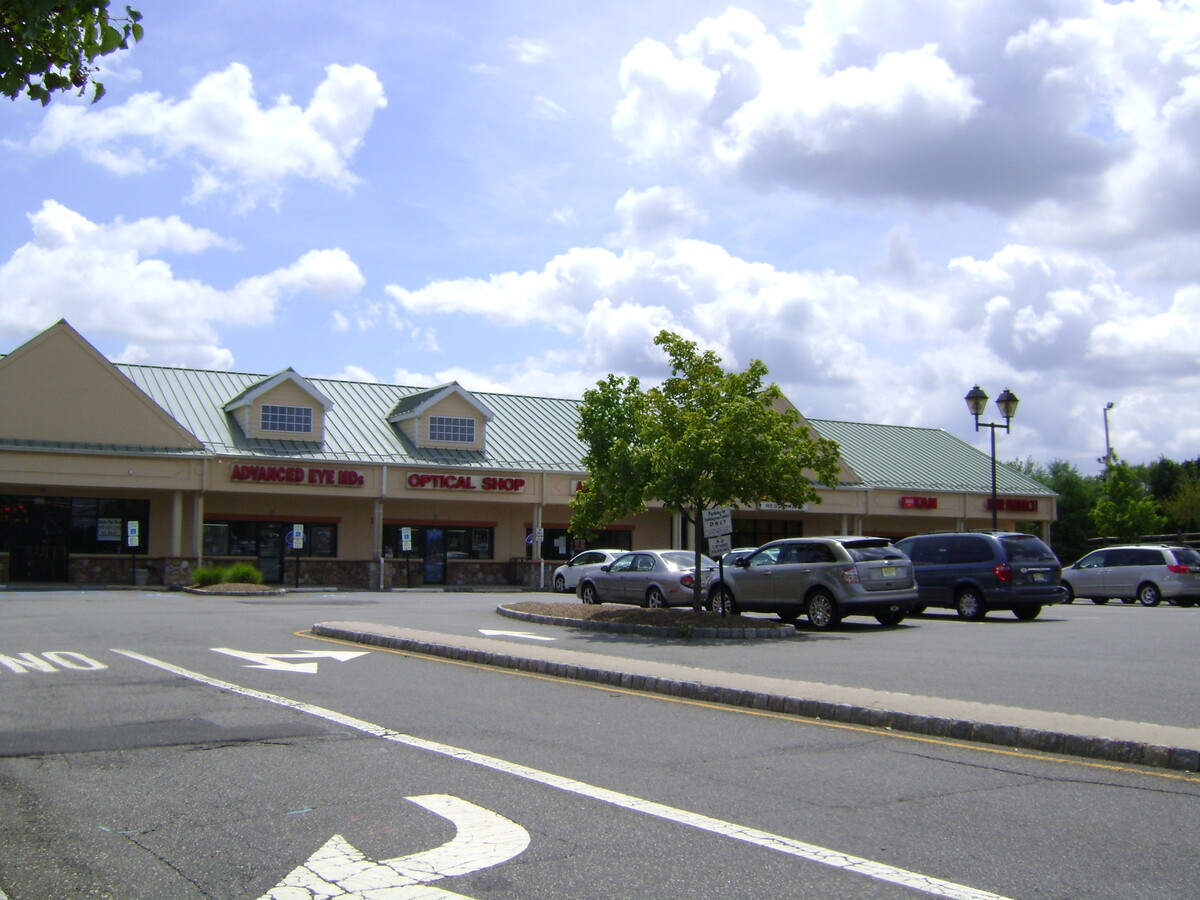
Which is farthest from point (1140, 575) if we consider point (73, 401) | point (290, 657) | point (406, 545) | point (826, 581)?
point (73, 401)

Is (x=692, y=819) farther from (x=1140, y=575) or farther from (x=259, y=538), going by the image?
(x=259, y=538)

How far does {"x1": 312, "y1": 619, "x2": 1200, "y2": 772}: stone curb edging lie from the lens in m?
7.95

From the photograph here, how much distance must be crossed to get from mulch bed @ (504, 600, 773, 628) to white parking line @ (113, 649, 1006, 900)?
9.53 meters

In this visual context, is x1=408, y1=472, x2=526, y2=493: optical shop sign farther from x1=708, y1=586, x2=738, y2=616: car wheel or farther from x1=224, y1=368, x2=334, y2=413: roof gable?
x1=708, y1=586, x2=738, y2=616: car wheel

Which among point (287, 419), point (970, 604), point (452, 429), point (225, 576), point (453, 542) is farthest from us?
point (452, 429)

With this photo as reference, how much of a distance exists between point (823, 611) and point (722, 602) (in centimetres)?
227

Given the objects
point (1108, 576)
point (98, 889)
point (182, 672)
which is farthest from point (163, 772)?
point (1108, 576)

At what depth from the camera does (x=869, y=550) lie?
64.1 ft

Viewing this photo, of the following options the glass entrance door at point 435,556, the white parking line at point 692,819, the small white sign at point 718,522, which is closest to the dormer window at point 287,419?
the glass entrance door at point 435,556

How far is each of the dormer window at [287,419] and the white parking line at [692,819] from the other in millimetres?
28116

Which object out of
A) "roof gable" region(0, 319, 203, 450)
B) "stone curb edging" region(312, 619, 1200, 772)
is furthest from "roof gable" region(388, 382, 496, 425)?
"stone curb edging" region(312, 619, 1200, 772)

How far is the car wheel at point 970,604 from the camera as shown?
21.6m

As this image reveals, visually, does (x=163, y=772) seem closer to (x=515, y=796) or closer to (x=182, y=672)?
(x=515, y=796)

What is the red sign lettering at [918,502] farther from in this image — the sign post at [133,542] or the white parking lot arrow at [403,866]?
the white parking lot arrow at [403,866]
